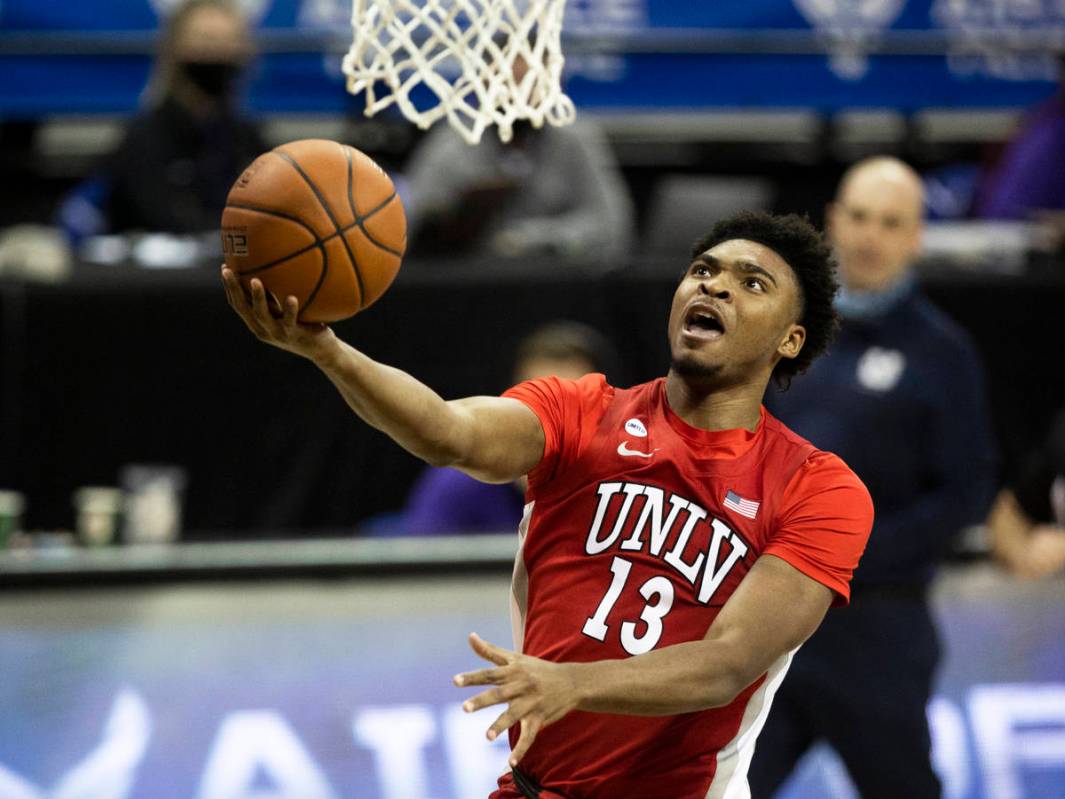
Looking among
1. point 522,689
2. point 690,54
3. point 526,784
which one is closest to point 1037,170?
point 690,54

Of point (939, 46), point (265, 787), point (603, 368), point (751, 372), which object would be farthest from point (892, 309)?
point (939, 46)

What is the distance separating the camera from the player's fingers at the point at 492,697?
9.36 feet

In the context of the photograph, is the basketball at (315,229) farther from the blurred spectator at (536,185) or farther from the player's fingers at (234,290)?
the blurred spectator at (536,185)

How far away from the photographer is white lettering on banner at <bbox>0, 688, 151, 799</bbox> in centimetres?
559

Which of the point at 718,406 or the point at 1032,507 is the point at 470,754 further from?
the point at 718,406

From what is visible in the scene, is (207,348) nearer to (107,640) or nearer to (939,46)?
(107,640)

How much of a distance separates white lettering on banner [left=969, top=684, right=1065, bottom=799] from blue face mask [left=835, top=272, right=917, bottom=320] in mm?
1477

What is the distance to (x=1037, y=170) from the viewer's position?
8.52 metres

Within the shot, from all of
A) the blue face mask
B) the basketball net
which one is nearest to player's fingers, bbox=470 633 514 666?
the basketball net

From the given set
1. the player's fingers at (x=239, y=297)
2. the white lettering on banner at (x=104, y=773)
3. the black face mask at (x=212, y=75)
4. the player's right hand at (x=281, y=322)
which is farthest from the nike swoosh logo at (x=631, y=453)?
the black face mask at (x=212, y=75)

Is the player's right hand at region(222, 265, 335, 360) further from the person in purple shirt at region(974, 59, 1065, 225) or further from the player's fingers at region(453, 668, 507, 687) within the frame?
the person in purple shirt at region(974, 59, 1065, 225)

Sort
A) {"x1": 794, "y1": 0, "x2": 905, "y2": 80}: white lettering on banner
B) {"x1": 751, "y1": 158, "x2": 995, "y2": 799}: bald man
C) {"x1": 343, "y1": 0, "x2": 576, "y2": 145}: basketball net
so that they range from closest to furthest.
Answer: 1. {"x1": 343, "y1": 0, "x2": 576, "y2": 145}: basketball net
2. {"x1": 751, "y1": 158, "x2": 995, "y2": 799}: bald man
3. {"x1": 794, "y1": 0, "x2": 905, "y2": 80}: white lettering on banner

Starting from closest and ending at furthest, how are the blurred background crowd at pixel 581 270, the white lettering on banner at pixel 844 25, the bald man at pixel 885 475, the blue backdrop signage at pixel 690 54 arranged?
1. the bald man at pixel 885 475
2. the blurred background crowd at pixel 581 270
3. the blue backdrop signage at pixel 690 54
4. the white lettering on banner at pixel 844 25

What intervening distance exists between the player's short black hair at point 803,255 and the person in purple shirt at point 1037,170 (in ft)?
16.4
